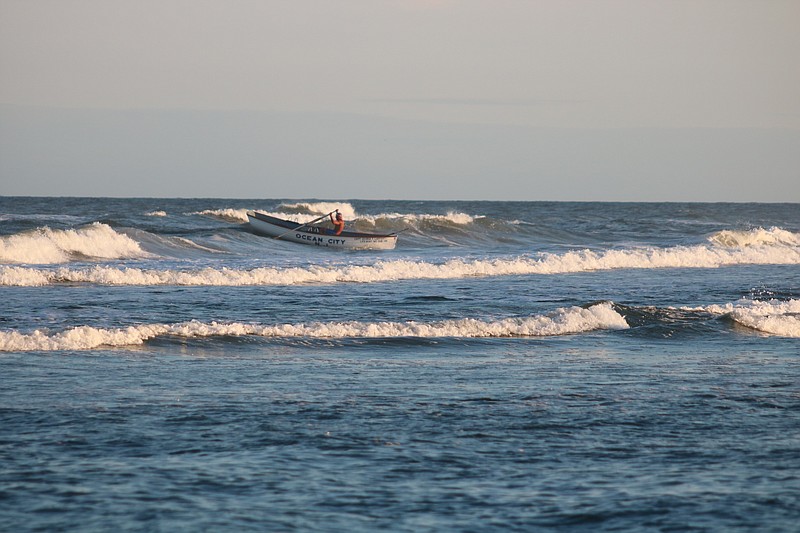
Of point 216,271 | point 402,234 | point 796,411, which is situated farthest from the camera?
point 402,234

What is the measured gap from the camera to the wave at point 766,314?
16.0 m

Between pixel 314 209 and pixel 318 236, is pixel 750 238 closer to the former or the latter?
pixel 318 236

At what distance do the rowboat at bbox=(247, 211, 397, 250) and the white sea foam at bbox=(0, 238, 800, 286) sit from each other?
875cm

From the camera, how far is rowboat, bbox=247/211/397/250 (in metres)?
38.5

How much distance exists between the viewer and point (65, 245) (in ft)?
101

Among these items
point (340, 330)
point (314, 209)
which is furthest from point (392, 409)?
point (314, 209)

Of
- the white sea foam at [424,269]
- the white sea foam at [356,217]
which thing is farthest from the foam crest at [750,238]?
the white sea foam at [356,217]

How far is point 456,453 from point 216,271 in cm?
1731

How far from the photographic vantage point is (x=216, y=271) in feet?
78.8

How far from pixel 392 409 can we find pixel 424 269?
17970mm

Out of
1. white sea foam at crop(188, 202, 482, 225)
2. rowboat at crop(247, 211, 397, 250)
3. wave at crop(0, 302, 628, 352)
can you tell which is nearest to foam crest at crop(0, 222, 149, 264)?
rowboat at crop(247, 211, 397, 250)

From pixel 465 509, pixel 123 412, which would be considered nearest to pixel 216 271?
pixel 123 412

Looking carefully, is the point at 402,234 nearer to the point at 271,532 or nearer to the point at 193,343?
the point at 193,343

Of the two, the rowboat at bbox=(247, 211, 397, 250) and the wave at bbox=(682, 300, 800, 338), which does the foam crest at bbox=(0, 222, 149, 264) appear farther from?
the wave at bbox=(682, 300, 800, 338)
